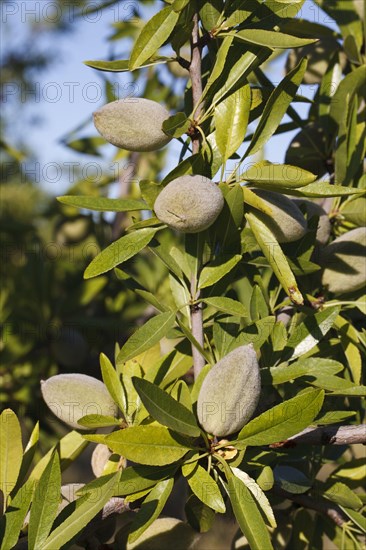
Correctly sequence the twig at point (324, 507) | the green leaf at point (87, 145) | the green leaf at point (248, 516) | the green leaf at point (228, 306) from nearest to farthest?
the green leaf at point (248, 516), the green leaf at point (228, 306), the twig at point (324, 507), the green leaf at point (87, 145)

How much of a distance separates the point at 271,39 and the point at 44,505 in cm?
41

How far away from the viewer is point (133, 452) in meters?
0.51

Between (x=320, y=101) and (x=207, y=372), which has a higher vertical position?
(x=320, y=101)

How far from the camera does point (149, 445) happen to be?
0.52 metres

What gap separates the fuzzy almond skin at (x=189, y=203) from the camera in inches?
21.1

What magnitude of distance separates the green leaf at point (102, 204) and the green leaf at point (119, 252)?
0.02m

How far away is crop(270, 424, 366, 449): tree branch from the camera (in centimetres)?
58

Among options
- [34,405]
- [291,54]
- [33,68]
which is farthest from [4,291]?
[33,68]

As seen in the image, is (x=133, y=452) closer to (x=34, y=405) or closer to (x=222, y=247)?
(x=222, y=247)

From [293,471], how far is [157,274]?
0.74 m

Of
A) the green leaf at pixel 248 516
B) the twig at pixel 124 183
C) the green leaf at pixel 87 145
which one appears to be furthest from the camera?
the twig at pixel 124 183

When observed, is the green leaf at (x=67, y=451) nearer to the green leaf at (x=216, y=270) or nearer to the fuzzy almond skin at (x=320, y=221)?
the green leaf at (x=216, y=270)

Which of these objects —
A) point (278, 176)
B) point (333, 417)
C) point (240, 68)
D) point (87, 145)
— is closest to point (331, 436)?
point (333, 417)

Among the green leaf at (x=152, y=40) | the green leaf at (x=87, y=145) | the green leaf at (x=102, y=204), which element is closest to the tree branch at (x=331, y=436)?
the green leaf at (x=102, y=204)
